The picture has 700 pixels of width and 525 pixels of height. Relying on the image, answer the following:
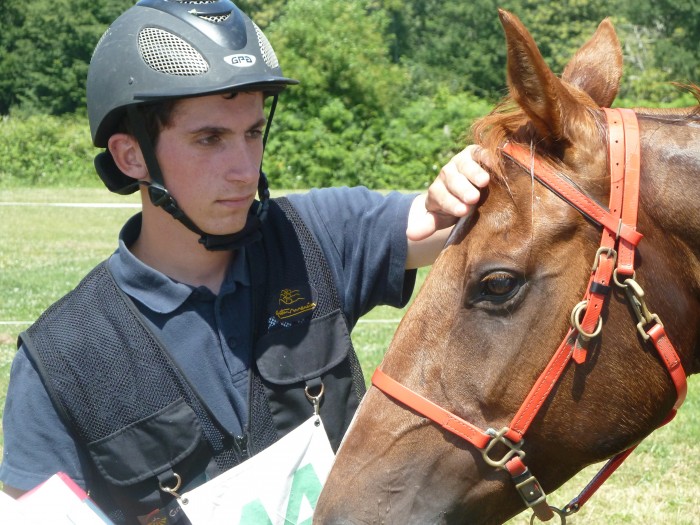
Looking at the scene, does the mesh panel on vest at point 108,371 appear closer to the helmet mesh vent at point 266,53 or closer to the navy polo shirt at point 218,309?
the navy polo shirt at point 218,309

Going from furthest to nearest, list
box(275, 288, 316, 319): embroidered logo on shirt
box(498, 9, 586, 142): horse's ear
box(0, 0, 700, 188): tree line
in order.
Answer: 1. box(0, 0, 700, 188): tree line
2. box(275, 288, 316, 319): embroidered logo on shirt
3. box(498, 9, 586, 142): horse's ear

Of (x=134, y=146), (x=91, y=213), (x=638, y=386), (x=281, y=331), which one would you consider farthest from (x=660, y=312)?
(x=91, y=213)

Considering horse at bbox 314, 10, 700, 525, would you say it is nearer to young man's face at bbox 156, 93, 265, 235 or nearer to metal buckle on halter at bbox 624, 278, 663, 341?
metal buckle on halter at bbox 624, 278, 663, 341

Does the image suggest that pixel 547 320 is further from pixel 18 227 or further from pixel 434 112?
pixel 434 112

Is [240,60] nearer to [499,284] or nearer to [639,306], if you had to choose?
[499,284]

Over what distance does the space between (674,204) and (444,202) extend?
0.54 metres

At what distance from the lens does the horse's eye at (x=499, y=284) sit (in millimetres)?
2111

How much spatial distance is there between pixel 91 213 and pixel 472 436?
49.5 feet

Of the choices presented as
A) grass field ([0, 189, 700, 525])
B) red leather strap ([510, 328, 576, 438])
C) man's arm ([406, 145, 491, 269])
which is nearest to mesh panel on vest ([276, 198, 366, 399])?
man's arm ([406, 145, 491, 269])

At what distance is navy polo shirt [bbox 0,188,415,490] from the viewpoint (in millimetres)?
2471

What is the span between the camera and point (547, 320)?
2.12 metres

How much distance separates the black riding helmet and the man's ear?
42 millimetres

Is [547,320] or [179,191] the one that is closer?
[547,320]

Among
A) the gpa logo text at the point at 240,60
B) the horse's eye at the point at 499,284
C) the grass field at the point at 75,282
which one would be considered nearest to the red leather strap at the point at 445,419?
the horse's eye at the point at 499,284
